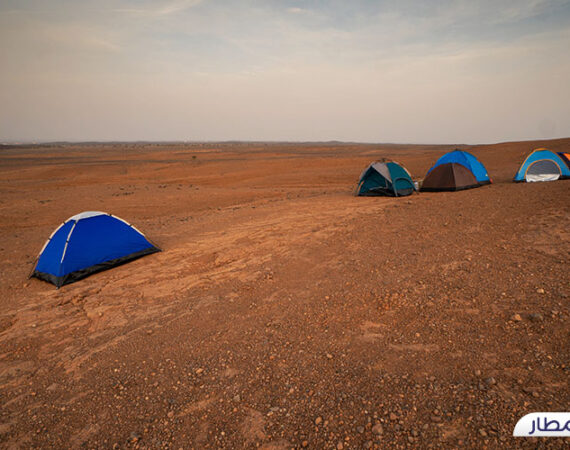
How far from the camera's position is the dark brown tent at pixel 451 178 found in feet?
48.8

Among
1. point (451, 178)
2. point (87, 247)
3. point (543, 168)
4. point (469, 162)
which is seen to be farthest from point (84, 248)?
point (543, 168)

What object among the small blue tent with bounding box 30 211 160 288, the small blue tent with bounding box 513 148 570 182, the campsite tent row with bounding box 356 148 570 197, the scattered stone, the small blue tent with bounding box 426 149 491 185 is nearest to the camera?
the scattered stone

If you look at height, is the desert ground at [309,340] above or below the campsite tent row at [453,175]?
below

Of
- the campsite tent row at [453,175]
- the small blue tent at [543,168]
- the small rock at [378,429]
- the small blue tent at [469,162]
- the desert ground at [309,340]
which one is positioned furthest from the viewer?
the small blue tent at [469,162]

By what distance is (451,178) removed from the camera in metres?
14.9

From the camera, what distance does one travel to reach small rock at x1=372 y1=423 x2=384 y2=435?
10.3ft

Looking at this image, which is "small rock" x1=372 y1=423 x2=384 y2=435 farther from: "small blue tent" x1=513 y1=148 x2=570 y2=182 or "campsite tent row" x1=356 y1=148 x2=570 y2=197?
"small blue tent" x1=513 y1=148 x2=570 y2=182

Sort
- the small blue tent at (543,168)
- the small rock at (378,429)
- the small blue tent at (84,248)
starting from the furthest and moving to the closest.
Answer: the small blue tent at (543,168) < the small blue tent at (84,248) < the small rock at (378,429)

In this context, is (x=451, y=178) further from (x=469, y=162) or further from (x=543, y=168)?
(x=543, y=168)

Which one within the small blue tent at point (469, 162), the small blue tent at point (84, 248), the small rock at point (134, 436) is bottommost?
the small rock at point (134, 436)

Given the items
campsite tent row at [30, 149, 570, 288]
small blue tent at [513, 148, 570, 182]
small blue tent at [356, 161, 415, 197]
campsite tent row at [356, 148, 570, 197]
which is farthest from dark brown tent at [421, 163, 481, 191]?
campsite tent row at [30, 149, 570, 288]

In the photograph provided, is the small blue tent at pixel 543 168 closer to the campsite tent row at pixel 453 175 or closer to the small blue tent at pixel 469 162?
the campsite tent row at pixel 453 175

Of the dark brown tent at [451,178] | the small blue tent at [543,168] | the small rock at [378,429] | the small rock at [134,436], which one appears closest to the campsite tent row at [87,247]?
the small rock at [134,436]

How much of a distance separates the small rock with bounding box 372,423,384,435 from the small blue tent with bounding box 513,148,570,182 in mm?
16738
